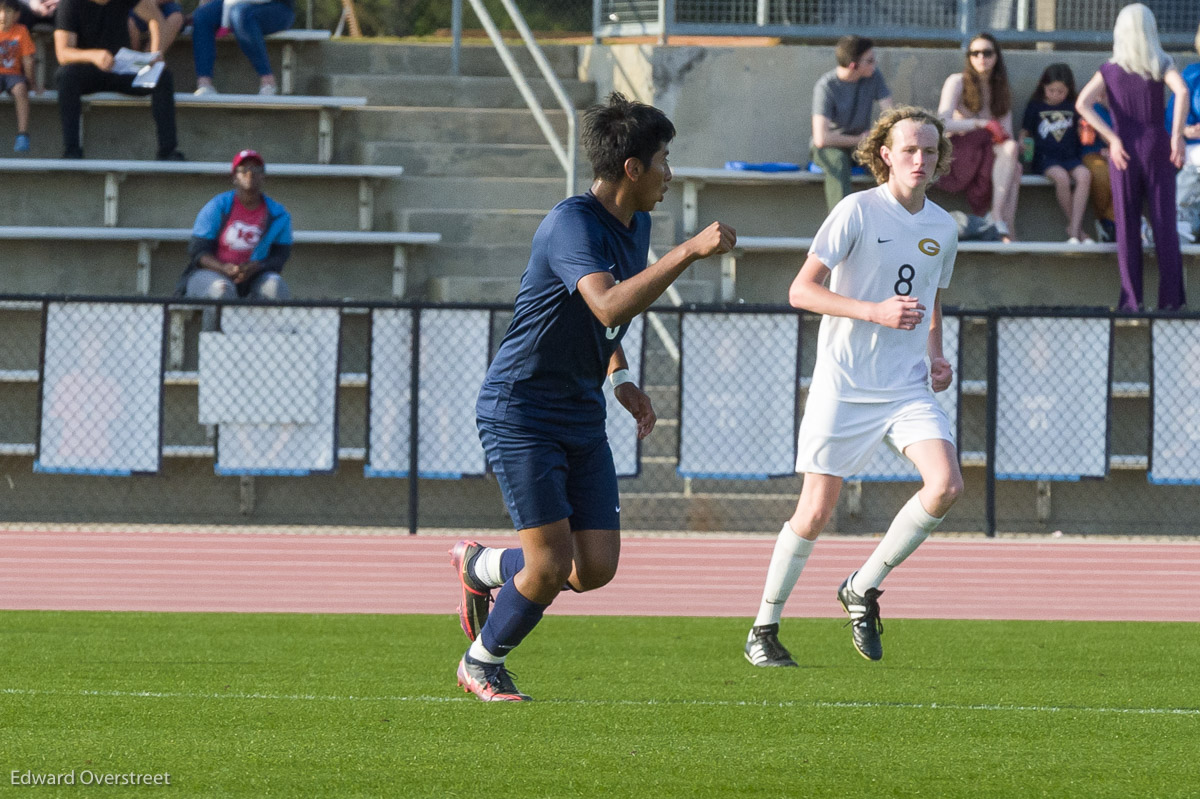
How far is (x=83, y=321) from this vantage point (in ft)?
40.4

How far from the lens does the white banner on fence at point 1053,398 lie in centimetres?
1267

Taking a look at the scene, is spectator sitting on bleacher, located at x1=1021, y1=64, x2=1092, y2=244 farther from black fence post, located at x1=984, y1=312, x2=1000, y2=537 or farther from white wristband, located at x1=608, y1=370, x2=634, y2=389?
white wristband, located at x1=608, y1=370, x2=634, y2=389

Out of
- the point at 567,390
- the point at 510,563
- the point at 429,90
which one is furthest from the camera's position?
the point at 429,90

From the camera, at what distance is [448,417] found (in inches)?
493

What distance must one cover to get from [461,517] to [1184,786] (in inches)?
345

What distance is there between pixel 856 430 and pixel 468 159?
9368 mm

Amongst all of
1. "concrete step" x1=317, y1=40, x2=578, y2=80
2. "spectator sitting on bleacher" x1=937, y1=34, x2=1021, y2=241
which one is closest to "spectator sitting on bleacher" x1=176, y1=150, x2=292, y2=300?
"concrete step" x1=317, y1=40, x2=578, y2=80

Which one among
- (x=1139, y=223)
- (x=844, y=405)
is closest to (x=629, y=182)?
(x=844, y=405)

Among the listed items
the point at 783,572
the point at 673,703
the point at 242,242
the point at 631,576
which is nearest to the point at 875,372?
the point at 783,572

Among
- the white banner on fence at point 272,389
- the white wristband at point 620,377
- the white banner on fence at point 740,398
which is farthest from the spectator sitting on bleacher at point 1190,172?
the white wristband at point 620,377

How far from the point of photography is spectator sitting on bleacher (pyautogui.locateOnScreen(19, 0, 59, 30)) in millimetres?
15016

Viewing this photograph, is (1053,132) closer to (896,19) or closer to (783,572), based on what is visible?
(896,19)

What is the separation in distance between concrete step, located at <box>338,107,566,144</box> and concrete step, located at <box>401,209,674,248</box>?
1.08 metres

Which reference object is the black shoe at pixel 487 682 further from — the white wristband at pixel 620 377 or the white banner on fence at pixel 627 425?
the white banner on fence at pixel 627 425
